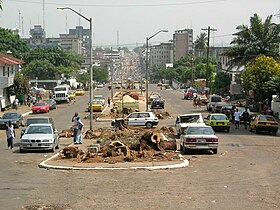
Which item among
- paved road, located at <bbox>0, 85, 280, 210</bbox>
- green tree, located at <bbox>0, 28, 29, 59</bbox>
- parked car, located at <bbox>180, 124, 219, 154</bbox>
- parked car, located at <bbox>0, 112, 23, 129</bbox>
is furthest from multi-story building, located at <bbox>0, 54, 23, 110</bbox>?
green tree, located at <bbox>0, 28, 29, 59</bbox>

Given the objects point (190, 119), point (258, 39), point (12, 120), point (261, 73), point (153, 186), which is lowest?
point (12, 120)

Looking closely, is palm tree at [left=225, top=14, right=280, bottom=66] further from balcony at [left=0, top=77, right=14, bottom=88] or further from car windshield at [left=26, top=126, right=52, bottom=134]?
car windshield at [left=26, top=126, right=52, bottom=134]

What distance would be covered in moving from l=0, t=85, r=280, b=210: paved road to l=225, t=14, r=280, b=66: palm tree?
41.2 metres

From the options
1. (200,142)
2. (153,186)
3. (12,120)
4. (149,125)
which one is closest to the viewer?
(153,186)

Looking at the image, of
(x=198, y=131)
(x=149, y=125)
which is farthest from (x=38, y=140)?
(x=149, y=125)

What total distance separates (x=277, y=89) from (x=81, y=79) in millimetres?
107069

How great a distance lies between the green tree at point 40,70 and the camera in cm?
13188

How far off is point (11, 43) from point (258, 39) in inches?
3261

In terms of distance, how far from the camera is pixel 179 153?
2553cm

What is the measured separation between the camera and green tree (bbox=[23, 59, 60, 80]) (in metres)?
132

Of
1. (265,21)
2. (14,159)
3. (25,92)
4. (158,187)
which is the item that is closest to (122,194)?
(158,187)

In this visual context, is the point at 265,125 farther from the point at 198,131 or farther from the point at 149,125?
the point at 198,131

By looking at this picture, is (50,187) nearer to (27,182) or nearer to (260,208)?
(27,182)

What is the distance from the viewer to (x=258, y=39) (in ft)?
209
